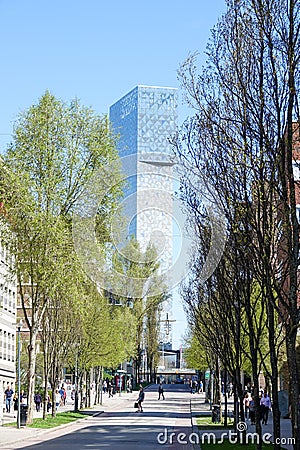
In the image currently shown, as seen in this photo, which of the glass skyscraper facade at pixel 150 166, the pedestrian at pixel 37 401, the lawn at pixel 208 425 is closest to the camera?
the lawn at pixel 208 425

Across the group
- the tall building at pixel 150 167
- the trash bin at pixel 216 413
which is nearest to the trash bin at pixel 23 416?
the trash bin at pixel 216 413

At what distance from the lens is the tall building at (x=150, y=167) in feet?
179

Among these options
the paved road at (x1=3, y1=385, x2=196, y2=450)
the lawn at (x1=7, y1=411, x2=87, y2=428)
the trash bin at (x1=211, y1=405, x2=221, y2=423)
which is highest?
the trash bin at (x1=211, y1=405, x2=221, y2=423)

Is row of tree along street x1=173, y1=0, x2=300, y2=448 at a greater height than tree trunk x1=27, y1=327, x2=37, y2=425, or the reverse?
row of tree along street x1=173, y1=0, x2=300, y2=448

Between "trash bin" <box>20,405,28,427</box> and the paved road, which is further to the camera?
Answer: "trash bin" <box>20,405,28,427</box>

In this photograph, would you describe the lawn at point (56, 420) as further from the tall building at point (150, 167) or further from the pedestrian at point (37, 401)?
the tall building at point (150, 167)

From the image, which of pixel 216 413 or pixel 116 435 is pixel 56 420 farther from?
pixel 116 435

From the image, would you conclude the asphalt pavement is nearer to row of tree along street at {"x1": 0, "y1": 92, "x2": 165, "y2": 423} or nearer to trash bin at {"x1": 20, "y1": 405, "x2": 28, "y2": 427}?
trash bin at {"x1": 20, "y1": 405, "x2": 28, "y2": 427}

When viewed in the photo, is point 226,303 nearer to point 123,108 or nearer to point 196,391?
point 196,391

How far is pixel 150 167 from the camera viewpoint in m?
59.9

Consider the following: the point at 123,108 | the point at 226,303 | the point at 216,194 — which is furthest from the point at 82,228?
the point at 123,108

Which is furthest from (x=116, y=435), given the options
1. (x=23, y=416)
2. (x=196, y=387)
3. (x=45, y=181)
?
(x=196, y=387)

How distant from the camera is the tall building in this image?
54438mm

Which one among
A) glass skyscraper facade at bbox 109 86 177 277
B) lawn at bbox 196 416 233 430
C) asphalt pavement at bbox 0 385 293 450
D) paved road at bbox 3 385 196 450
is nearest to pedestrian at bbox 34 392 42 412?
paved road at bbox 3 385 196 450
